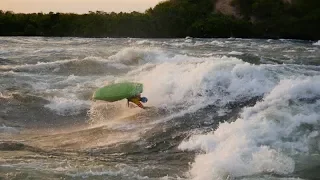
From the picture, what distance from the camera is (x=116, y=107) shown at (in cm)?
1143

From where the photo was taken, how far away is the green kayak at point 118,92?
37.1 ft

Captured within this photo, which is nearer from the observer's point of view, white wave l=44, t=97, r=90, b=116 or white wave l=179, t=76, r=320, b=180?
white wave l=179, t=76, r=320, b=180

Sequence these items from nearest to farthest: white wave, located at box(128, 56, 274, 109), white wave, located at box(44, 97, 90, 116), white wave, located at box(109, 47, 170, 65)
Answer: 1. white wave, located at box(44, 97, 90, 116)
2. white wave, located at box(128, 56, 274, 109)
3. white wave, located at box(109, 47, 170, 65)

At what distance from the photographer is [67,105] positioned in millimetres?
11570

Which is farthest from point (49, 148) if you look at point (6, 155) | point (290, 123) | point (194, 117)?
point (290, 123)

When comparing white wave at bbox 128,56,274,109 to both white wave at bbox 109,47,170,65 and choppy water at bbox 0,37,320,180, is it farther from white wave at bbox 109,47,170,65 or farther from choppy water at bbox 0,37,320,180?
white wave at bbox 109,47,170,65

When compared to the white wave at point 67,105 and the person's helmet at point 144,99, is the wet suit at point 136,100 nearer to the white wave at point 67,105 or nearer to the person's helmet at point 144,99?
the person's helmet at point 144,99

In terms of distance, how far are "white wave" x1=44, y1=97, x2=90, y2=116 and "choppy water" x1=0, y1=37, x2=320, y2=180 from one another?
22mm

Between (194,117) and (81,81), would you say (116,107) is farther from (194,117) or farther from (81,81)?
(81,81)

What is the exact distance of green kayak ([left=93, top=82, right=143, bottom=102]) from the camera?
1130 centimetres

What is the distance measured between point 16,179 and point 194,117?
4.26 metres

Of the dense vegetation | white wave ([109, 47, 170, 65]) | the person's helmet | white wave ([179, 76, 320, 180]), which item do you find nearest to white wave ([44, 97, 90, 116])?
the person's helmet

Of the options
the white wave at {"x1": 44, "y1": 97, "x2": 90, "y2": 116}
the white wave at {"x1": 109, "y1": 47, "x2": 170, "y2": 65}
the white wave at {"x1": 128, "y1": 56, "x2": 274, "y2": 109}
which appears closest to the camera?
the white wave at {"x1": 44, "y1": 97, "x2": 90, "y2": 116}

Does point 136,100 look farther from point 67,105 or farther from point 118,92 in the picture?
point 67,105
